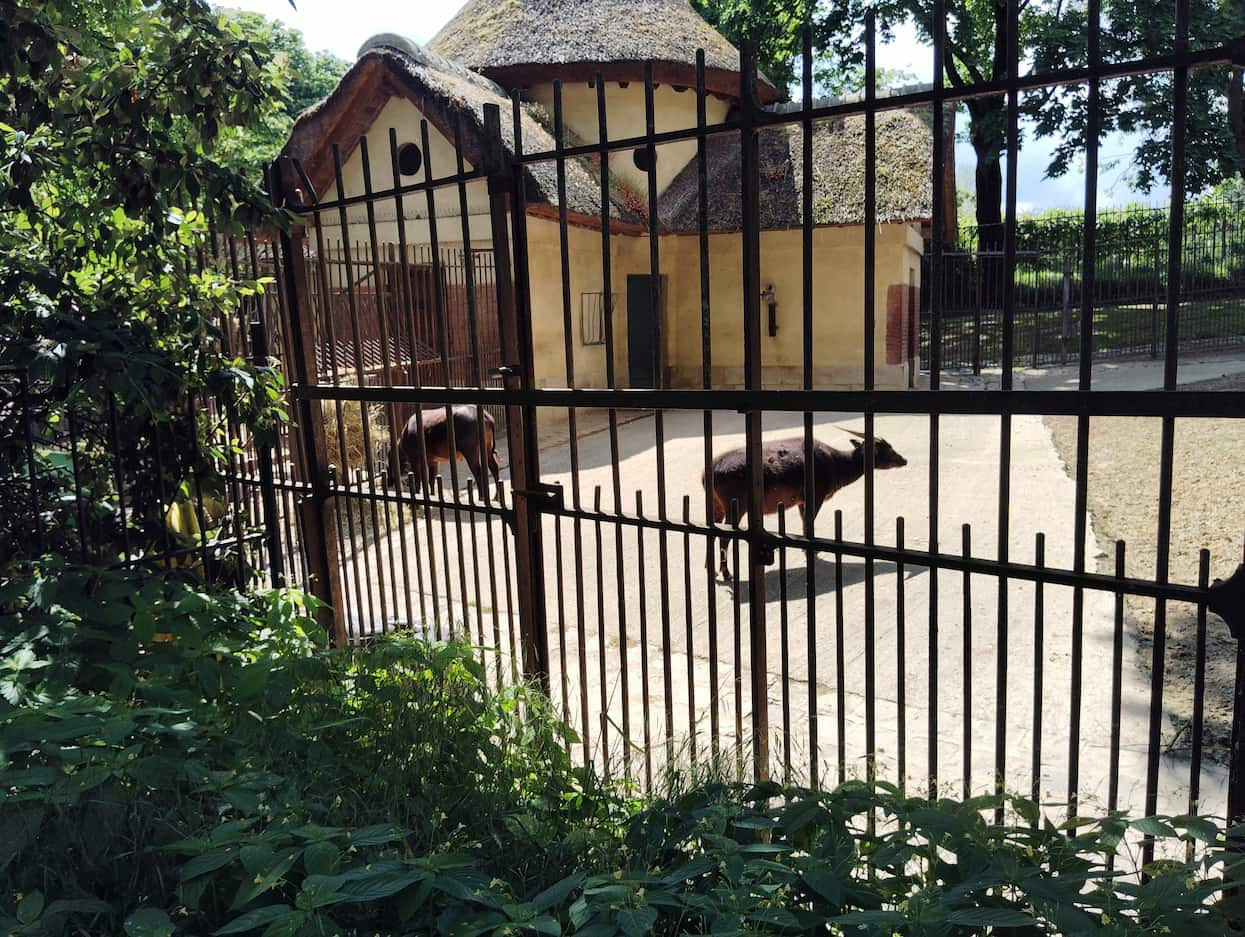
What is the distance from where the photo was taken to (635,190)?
54.6 ft

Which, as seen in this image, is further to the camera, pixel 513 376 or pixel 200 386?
pixel 200 386

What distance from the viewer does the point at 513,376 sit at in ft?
12.4

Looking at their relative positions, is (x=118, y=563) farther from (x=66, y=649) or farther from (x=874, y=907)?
(x=874, y=907)

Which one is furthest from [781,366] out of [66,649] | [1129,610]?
[66,649]

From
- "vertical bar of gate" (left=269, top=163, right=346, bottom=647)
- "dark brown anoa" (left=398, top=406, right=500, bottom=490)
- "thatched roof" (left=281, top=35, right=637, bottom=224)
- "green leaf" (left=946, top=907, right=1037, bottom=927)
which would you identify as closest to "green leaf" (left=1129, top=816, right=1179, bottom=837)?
"green leaf" (left=946, top=907, right=1037, bottom=927)

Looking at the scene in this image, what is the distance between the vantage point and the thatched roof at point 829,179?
14.8m

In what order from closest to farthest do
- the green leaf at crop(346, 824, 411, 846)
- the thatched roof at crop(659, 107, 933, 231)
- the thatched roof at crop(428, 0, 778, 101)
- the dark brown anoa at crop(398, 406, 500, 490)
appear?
the green leaf at crop(346, 824, 411, 846) → the dark brown anoa at crop(398, 406, 500, 490) → the thatched roof at crop(659, 107, 933, 231) → the thatched roof at crop(428, 0, 778, 101)

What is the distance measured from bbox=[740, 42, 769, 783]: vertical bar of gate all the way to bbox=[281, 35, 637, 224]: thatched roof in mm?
9169

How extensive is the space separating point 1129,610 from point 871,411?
13.2ft

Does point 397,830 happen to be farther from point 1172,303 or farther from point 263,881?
point 1172,303

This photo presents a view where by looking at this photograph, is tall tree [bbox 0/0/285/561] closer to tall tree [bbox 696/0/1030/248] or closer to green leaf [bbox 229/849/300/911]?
green leaf [bbox 229/849/300/911]

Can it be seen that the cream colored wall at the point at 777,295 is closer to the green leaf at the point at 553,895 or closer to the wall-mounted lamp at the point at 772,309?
the wall-mounted lamp at the point at 772,309

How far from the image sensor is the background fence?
1869 centimetres

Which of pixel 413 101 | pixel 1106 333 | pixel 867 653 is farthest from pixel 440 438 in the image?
pixel 1106 333
